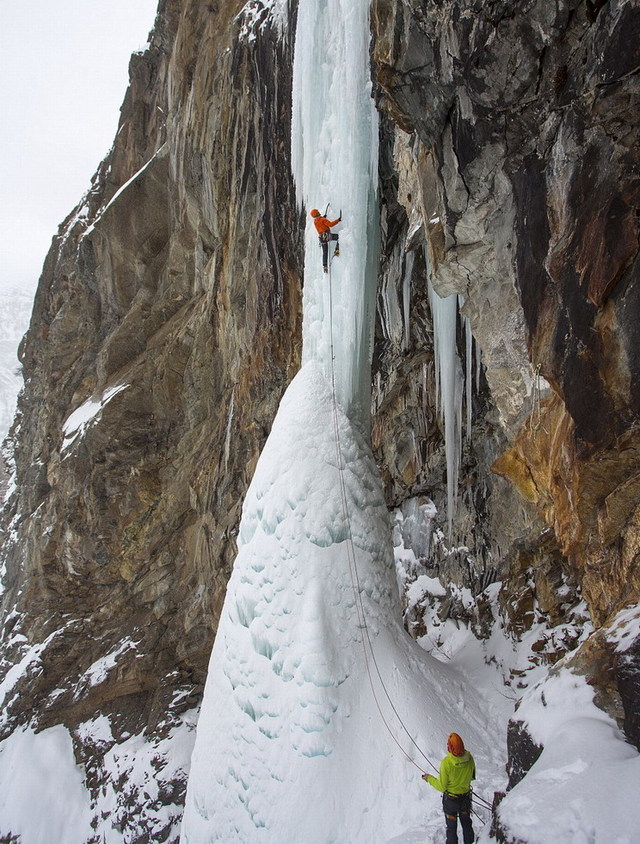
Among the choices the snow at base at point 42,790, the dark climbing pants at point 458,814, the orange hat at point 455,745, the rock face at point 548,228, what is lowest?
the snow at base at point 42,790

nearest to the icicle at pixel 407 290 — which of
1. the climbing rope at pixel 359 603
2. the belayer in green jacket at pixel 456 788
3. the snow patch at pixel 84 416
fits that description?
the climbing rope at pixel 359 603

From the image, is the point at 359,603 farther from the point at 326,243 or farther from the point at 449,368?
the point at 326,243

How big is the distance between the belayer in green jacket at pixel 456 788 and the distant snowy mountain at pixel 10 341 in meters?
71.9

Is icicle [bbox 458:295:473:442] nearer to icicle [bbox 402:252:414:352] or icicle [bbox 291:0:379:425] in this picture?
icicle [bbox 402:252:414:352]

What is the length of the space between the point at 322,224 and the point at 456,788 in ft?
17.2

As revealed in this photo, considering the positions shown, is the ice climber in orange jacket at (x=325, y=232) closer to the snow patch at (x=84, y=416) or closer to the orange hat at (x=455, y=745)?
the orange hat at (x=455, y=745)

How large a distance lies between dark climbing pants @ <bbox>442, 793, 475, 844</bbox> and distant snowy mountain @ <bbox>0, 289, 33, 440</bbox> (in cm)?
7187

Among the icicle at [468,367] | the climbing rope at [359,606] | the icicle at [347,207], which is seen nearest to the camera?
the climbing rope at [359,606]

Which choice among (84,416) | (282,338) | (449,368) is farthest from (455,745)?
(84,416)

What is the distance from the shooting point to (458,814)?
311 centimetres

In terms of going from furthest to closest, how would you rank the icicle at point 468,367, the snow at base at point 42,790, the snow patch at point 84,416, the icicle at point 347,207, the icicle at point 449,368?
the snow patch at point 84,416, the snow at base at point 42,790, the icicle at point 468,367, the icicle at point 449,368, the icicle at point 347,207

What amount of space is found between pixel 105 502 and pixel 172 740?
597 centimetres

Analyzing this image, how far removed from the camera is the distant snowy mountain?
6934 centimetres

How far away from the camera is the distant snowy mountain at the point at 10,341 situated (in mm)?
69338
